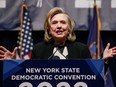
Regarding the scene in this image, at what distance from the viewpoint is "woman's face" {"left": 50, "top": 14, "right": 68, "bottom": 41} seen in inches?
84.4

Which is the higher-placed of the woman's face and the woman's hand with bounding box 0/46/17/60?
the woman's face

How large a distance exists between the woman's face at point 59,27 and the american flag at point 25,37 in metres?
2.14

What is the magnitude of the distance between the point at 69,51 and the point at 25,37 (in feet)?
7.48

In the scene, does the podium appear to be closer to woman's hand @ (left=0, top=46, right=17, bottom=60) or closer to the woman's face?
woman's hand @ (left=0, top=46, right=17, bottom=60)

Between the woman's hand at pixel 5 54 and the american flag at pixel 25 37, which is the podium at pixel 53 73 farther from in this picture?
the american flag at pixel 25 37

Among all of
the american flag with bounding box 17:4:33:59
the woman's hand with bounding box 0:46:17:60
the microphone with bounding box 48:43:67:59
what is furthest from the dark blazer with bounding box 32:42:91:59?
the american flag with bounding box 17:4:33:59

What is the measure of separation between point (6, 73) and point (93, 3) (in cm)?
278

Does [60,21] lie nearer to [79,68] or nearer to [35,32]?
[79,68]

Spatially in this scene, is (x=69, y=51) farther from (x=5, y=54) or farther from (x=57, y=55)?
(x=5, y=54)

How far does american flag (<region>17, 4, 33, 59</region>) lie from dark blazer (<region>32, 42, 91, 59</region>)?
6.85 ft

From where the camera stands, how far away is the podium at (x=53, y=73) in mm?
1910

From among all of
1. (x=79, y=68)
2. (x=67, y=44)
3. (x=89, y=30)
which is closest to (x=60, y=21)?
(x=67, y=44)

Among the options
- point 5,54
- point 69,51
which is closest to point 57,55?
point 69,51

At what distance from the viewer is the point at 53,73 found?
1922 millimetres
